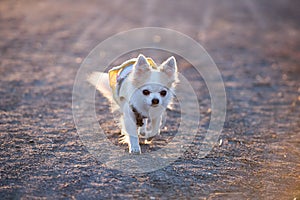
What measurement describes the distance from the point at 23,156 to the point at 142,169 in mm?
1359

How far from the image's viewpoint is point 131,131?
5555 mm

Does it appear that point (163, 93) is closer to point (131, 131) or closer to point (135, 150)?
point (131, 131)

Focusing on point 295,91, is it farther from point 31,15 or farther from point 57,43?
point 31,15

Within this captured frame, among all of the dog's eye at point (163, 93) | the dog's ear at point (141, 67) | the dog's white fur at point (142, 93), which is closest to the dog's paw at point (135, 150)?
the dog's white fur at point (142, 93)

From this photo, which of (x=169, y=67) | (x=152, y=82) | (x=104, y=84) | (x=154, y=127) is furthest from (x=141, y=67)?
(x=104, y=84)

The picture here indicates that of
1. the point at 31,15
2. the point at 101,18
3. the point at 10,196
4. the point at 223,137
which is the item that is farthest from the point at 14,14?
the point at 10,196

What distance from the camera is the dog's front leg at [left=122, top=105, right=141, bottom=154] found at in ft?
18.1

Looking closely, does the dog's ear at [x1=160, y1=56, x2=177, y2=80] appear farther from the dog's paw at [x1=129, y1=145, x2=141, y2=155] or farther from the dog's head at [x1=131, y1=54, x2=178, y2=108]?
the dog's paw at [x1=129, y1=145, x2=141, y2=155]

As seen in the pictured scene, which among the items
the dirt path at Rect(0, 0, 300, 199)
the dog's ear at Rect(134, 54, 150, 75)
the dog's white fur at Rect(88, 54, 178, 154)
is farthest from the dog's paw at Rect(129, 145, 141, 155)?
the dog's ear at Rect(134, 54, 150, 75)

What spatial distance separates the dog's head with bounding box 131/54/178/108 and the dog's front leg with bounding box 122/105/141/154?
0.68 feet

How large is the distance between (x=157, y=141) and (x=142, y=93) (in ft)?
3.04

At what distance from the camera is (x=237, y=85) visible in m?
9.22

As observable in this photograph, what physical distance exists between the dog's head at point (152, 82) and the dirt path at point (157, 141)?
779 millimetres

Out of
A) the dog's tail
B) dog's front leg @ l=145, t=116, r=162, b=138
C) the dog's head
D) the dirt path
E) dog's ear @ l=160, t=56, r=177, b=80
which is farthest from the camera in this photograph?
the dog's tail
